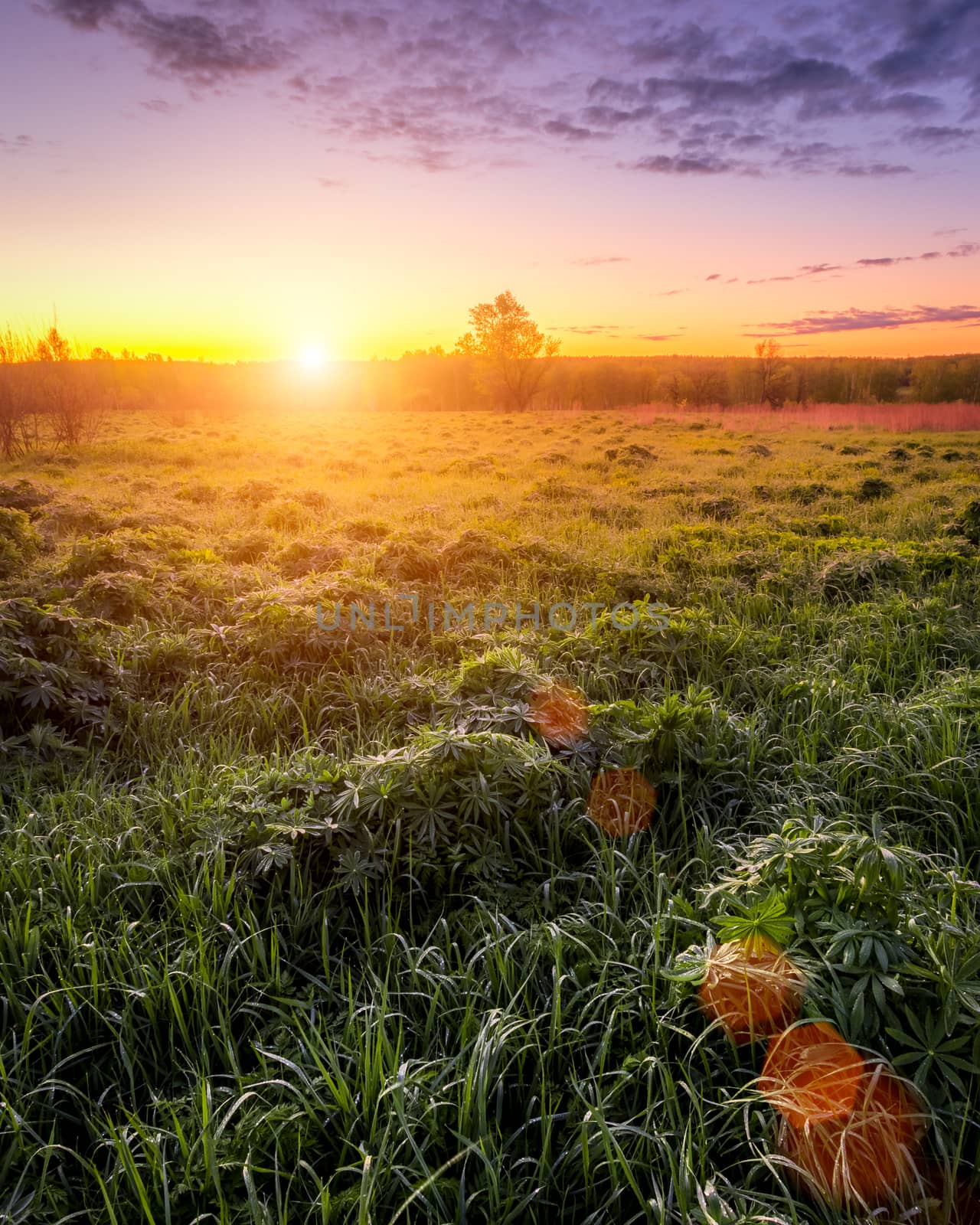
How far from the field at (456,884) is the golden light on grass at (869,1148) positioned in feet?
0.15

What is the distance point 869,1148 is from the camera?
1.50m

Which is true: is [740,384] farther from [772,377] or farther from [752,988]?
[752,988]

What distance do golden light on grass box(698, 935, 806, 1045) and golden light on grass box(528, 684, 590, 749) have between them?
1384 mm

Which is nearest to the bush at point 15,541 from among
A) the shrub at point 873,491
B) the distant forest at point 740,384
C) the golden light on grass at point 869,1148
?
the golden light on grass at point 869,1148

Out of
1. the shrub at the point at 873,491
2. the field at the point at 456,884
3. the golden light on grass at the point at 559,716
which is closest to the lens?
the field at the point at 456,884

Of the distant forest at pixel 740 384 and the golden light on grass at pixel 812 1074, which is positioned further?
the distant forest at pixel 740 384

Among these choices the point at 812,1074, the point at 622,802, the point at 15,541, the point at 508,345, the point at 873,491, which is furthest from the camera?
the point at 508,345

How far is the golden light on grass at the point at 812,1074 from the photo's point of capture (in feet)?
5.12

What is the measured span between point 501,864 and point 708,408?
39991 mm

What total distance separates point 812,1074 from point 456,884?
1.44 metres

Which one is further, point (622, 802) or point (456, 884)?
point (622, 802)

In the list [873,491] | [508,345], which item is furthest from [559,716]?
[508,345]

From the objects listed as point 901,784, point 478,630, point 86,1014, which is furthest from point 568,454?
point 86,1014

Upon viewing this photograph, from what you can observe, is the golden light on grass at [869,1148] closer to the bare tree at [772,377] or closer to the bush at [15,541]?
the bush at [15,541]
